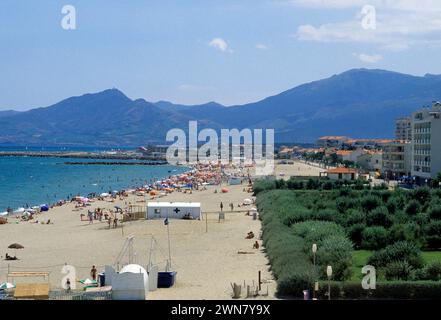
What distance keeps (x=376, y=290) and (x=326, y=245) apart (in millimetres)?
4024

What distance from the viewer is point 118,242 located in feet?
79.7

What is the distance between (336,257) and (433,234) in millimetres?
7753

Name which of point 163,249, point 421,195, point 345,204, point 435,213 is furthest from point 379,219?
point 421,195

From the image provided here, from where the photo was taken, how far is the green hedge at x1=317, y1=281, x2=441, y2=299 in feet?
38.0

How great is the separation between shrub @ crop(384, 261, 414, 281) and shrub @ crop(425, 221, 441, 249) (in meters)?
6.75

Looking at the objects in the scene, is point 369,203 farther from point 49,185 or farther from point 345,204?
point 49,185

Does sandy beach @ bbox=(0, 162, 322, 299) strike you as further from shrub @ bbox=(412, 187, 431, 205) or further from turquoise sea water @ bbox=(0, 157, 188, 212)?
turquoise sea water @ bbox=(0, 157, 188, 212)

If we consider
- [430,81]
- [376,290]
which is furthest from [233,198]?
[430,81]

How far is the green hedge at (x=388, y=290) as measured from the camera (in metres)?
11.6

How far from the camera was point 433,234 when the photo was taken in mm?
20656

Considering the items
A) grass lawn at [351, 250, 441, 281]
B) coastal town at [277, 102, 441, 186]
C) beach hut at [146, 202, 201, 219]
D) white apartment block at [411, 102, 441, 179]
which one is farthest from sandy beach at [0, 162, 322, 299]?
white apartment block at [411, 102, 441, 179]

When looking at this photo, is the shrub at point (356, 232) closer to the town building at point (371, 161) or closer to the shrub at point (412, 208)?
the shrub at point (412, 208)

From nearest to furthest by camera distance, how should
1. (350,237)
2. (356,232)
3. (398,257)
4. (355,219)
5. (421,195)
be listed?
(398,257) < (350,237) < (356,232) < (355,219) < (421,195)

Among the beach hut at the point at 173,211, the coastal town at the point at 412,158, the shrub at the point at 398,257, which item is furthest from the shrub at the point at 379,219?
the coastal town at the point at 412,158
